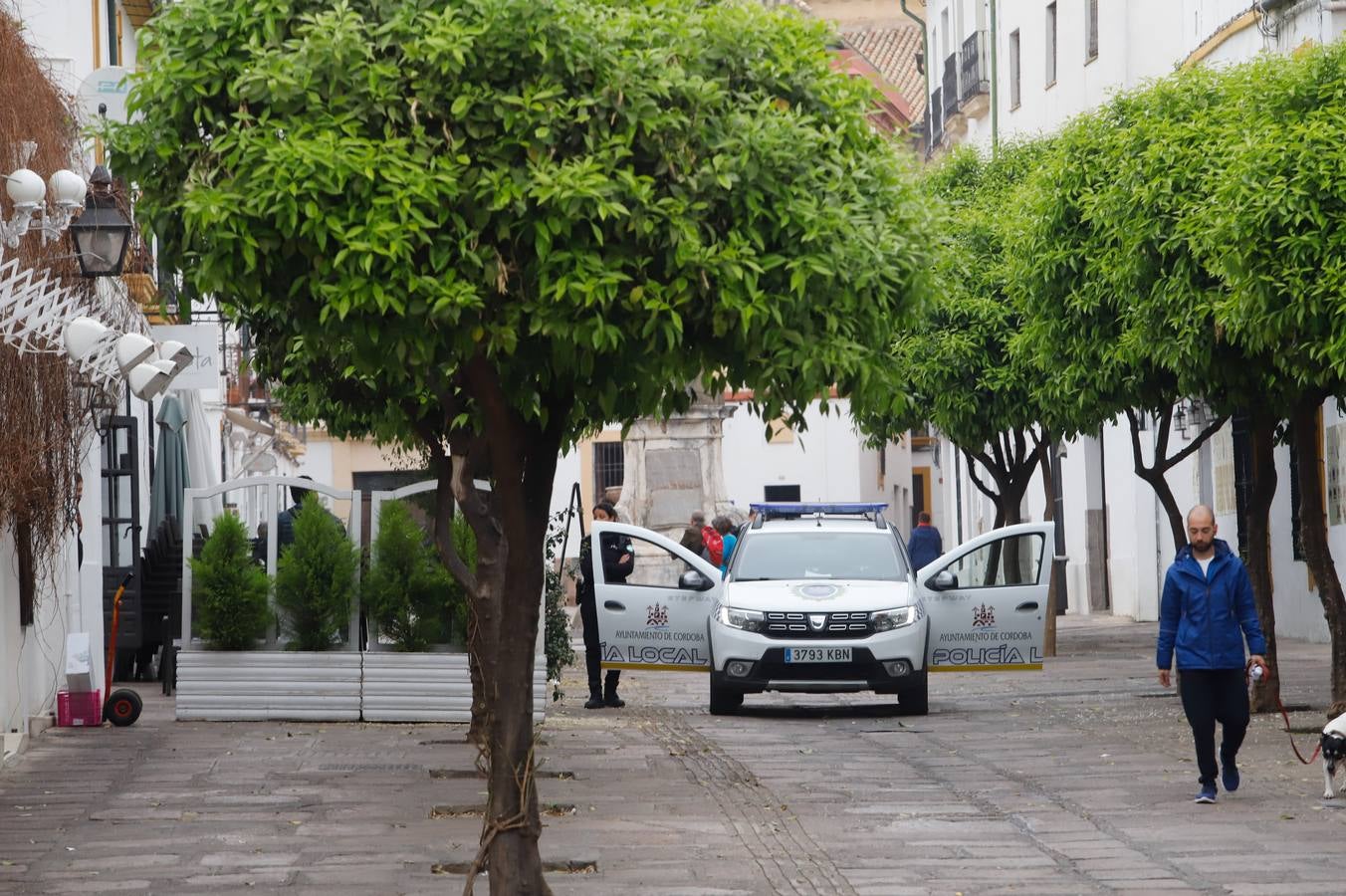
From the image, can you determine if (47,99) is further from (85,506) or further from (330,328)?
(330,328)

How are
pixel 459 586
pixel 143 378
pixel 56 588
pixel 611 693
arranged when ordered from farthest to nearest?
pixel 611 693
pixel 56 588
pixel 459 586
pixel 143 378

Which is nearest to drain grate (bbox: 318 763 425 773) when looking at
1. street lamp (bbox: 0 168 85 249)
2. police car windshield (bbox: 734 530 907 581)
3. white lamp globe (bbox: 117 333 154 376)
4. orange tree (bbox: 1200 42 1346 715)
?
white lamp globe (bbox: 117 333 154 376)

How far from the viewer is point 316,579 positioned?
18.2 metres

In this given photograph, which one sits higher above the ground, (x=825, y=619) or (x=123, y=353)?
(x=123, y=353)

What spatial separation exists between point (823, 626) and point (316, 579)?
4232 millimetres

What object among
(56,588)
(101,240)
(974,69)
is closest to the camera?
(101,240)

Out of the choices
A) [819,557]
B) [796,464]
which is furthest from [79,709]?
[796,464]

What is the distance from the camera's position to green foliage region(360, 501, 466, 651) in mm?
18094

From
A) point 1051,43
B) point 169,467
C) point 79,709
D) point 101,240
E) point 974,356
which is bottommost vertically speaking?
point 79,709

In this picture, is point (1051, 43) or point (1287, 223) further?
point (1051, 43)

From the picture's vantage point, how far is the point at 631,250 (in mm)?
8352

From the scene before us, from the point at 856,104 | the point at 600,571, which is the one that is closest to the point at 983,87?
the point at 600,571

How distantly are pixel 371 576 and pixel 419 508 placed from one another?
1.16 metres

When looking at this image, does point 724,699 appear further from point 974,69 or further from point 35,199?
point 974,69
